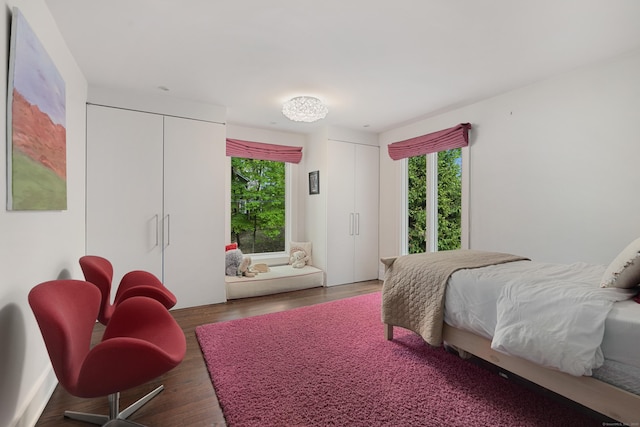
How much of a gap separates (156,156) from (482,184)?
12.3ft

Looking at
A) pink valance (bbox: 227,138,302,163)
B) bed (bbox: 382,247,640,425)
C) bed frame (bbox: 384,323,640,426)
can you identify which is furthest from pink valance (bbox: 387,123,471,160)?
bed frame (bbox: 384,323,640,426)

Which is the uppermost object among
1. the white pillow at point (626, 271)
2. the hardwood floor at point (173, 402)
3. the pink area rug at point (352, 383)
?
the white pillow at point (626, 271)

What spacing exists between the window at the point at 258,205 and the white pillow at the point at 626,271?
165 inches

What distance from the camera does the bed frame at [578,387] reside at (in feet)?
4.40

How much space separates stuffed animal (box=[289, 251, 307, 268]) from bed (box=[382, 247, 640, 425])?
249 cm

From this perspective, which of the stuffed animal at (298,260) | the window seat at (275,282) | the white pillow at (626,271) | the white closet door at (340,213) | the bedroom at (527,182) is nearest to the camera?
the white pillow at (626,271)

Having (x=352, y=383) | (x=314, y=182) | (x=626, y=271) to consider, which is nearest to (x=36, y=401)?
(x=352, y=383)

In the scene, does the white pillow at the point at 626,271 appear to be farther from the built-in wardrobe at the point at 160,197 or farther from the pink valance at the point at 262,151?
the pink valance at the point at 262,151

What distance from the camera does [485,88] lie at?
316 centimetres

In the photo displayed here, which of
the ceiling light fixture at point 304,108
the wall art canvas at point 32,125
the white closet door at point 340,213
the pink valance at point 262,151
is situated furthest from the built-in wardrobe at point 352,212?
the wall art canvas at point 32,125

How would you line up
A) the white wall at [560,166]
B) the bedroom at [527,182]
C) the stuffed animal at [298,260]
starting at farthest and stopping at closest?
the stuffed animal at [298,260]
the white wall at [560,166]
the bedroom at [527,182]

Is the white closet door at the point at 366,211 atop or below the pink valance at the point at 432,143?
below

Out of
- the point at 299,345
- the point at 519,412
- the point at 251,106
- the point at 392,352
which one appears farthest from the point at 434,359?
the point at 251,106

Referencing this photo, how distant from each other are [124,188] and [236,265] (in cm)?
165
